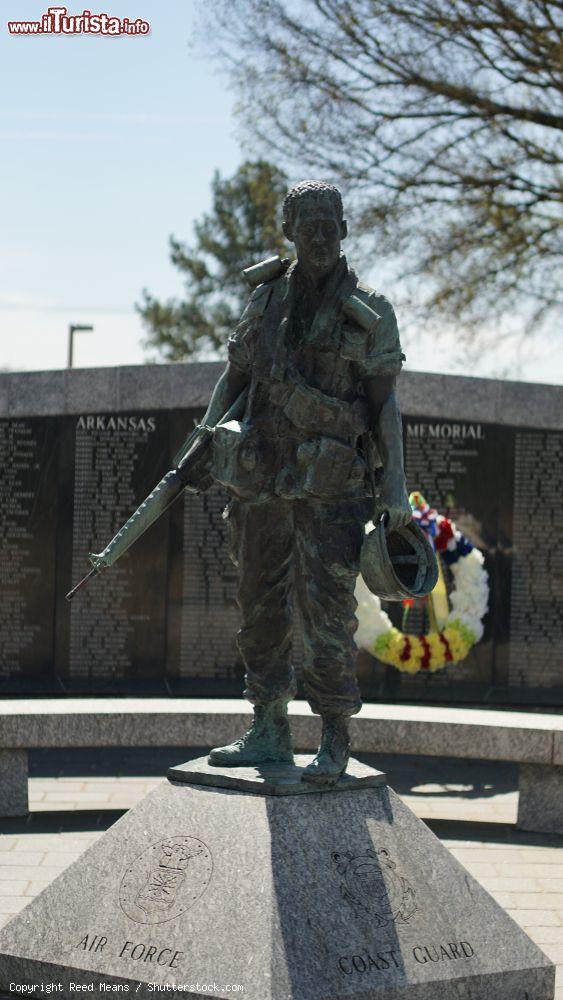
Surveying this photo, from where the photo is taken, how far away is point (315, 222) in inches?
181

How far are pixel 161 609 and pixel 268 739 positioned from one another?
4.65 meters

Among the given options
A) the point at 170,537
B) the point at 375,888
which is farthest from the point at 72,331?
the point at 375,888

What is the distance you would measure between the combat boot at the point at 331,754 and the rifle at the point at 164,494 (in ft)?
2.98

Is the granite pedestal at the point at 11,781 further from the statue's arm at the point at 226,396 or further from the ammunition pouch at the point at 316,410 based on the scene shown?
the ammunition pouch at the point at 316,410

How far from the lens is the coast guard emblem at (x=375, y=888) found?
4.45 metres

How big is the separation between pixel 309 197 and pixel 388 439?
85cm

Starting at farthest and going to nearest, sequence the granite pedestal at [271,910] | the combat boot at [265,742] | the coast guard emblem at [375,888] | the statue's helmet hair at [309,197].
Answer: the combat boot at [265,742] → the statue's helmet hair at [309,197] → the coast guard emblem at [375,888] → the granite pedestal at [271,910]

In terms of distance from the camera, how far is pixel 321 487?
4668 millimetres

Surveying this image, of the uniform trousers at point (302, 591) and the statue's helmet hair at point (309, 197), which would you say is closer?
the statue's helmet hair at point (309, 197)

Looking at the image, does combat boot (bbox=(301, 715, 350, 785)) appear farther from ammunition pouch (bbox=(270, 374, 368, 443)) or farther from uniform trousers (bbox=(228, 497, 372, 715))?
ammunition pouch (bbox=(270, 374, 368, 443))

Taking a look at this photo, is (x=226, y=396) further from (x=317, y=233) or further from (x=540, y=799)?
(x=540, y=799)

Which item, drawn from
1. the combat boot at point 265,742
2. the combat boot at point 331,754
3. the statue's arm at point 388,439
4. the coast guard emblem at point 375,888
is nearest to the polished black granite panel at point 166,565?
the combat boot at point 265,742

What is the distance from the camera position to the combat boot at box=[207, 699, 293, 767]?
16.3 feet

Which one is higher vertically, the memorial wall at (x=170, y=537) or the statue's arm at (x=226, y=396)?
the statue's arm at (x=226, y=396)
